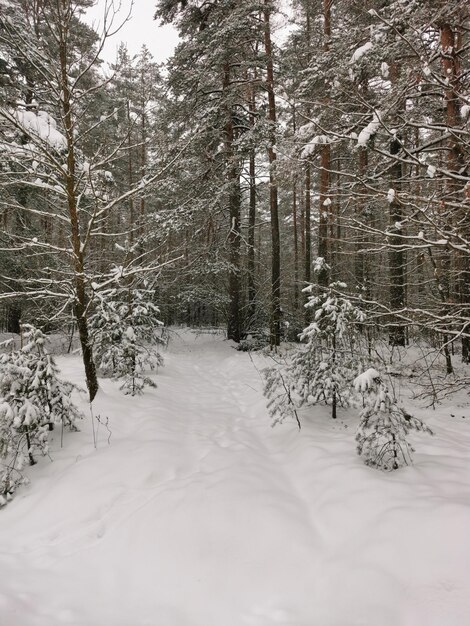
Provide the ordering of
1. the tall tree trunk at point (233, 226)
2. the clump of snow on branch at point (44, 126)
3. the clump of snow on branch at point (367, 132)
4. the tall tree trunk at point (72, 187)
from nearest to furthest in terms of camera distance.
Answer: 1. the clump of snow on branch at point (367, 132)
2. the tall tree trunk at point (72, 187)
3. the clump of snow on branch at point (44, 126)
4. the tall tree trunk at point (233, 226)

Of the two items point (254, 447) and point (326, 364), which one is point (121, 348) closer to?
point (254, 447)

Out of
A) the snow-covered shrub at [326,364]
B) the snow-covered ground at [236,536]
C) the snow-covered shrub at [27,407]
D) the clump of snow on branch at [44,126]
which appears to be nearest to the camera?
the snow-covered ground at [236,536]

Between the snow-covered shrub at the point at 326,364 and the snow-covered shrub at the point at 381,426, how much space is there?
3.95 ft

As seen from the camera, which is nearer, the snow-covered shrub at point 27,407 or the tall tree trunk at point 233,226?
the snow-covered shrub at point 27,407

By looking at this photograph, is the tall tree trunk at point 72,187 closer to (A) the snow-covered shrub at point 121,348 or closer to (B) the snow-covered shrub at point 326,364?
(A) the snow-covered shrub at point 121,348

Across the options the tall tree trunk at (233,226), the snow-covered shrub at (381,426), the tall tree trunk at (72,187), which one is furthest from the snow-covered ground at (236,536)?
the tall tree trunk at (233,226)

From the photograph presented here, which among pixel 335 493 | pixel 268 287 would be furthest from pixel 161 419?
pixel 268 287

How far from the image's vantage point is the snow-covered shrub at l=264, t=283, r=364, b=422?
523 cm

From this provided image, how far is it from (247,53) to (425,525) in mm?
13398

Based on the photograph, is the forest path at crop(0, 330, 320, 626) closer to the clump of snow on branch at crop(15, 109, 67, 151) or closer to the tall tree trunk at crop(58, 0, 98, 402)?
the tall tree trunk at crop(58, 0, 98, 402)

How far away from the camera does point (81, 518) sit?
3.13 meters

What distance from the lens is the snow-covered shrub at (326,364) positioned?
523 centimetres

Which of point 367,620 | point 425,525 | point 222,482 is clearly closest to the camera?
point 367,620

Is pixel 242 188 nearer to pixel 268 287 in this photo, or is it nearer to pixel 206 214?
pixel 206 214
